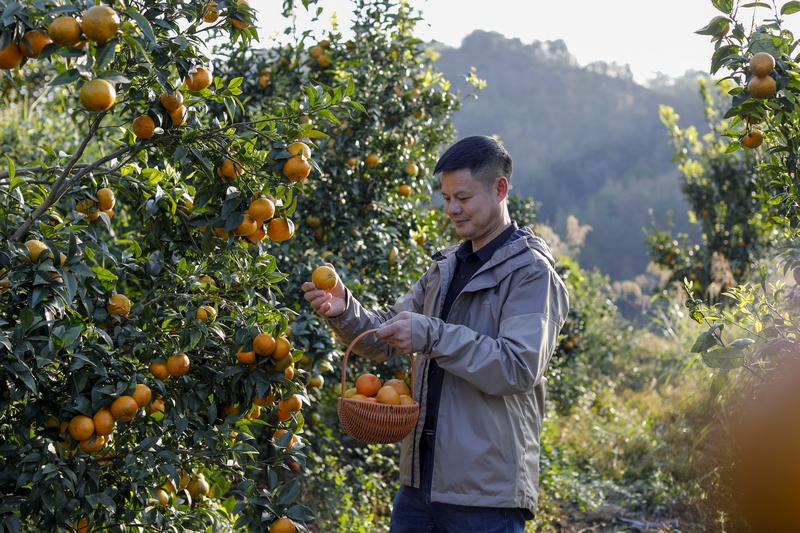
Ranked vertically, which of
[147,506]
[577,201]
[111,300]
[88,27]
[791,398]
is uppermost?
[88,27]

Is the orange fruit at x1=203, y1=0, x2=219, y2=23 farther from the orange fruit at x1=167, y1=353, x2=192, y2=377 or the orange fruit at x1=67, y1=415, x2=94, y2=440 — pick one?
the orange fruit at x1=67, y1=415, x2=94, y2=440

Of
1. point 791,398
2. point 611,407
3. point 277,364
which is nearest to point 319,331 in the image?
point 277,364

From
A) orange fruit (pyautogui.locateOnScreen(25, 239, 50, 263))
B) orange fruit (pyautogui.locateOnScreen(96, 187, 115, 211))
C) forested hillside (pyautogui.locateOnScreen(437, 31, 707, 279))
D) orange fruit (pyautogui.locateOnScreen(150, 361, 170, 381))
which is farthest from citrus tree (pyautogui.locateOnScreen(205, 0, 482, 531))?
forested hillside (pyautogui.locateOnScreen(437, 31, 707, 279))

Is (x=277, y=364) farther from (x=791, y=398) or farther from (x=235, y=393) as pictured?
(x=791, y=398)

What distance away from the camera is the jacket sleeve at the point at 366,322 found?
1.90 meters

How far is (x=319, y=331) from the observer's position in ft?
8.86

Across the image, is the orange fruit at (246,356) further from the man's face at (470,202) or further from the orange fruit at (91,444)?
the man's face at (470,202)

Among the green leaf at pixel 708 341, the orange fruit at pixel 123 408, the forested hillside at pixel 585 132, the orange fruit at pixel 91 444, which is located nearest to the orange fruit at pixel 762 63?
the green leaf at pixel 708 341

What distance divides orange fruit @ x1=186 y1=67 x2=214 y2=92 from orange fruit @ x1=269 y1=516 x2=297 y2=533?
1035mm

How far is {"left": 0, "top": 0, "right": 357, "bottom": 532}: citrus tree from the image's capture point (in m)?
1.48

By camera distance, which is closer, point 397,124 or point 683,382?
point 397,124

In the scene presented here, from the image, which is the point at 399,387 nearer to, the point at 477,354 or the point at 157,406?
the point at 477,354

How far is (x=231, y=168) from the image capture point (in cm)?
169

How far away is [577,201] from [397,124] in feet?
53.5
